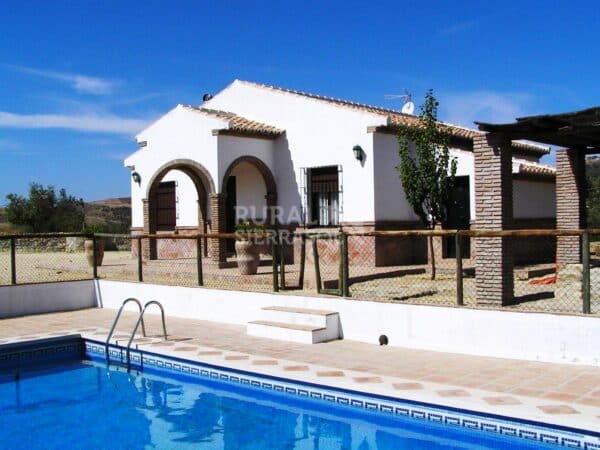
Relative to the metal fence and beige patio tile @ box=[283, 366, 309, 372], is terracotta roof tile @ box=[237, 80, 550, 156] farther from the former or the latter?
beige patio tile @ box=[283, 366, 309, 372]

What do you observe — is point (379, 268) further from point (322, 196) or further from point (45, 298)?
point (45, 298)

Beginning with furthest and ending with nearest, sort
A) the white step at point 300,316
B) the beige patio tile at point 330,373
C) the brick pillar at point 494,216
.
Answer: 1. the white step at point 300,316
2. the brick pillar at point 494,216
3. the beige patio tile at point 330,373

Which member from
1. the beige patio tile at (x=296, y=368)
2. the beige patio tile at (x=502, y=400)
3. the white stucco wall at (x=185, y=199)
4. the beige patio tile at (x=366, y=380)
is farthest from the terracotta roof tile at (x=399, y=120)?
the beige patio tile at (x=502, y=400)

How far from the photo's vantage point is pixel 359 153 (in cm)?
1512

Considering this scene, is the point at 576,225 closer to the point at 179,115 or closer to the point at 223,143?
the point at 223,143

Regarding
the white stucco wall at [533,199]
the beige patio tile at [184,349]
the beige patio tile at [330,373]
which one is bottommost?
the beige patio tile at [184,349]

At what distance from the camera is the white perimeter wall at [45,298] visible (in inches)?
515

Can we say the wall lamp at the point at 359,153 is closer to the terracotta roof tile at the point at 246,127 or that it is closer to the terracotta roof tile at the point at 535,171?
the terracotta roof tile at the point at 246,127

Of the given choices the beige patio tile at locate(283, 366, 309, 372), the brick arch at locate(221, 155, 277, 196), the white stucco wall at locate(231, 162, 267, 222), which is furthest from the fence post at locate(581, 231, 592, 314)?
the white stucco wall at locate(231, 162, 267, 222)

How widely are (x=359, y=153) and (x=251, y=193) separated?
163 inches

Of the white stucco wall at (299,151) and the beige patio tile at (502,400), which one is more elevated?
the white stucco wall at (299,151)

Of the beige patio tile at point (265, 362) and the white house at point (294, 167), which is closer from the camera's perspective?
the beige patio tile at point (265, 362)

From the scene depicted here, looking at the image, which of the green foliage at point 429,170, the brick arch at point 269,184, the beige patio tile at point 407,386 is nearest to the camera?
the beige patio tile at point 407,386

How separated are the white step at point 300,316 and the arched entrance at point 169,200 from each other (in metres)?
5.95
